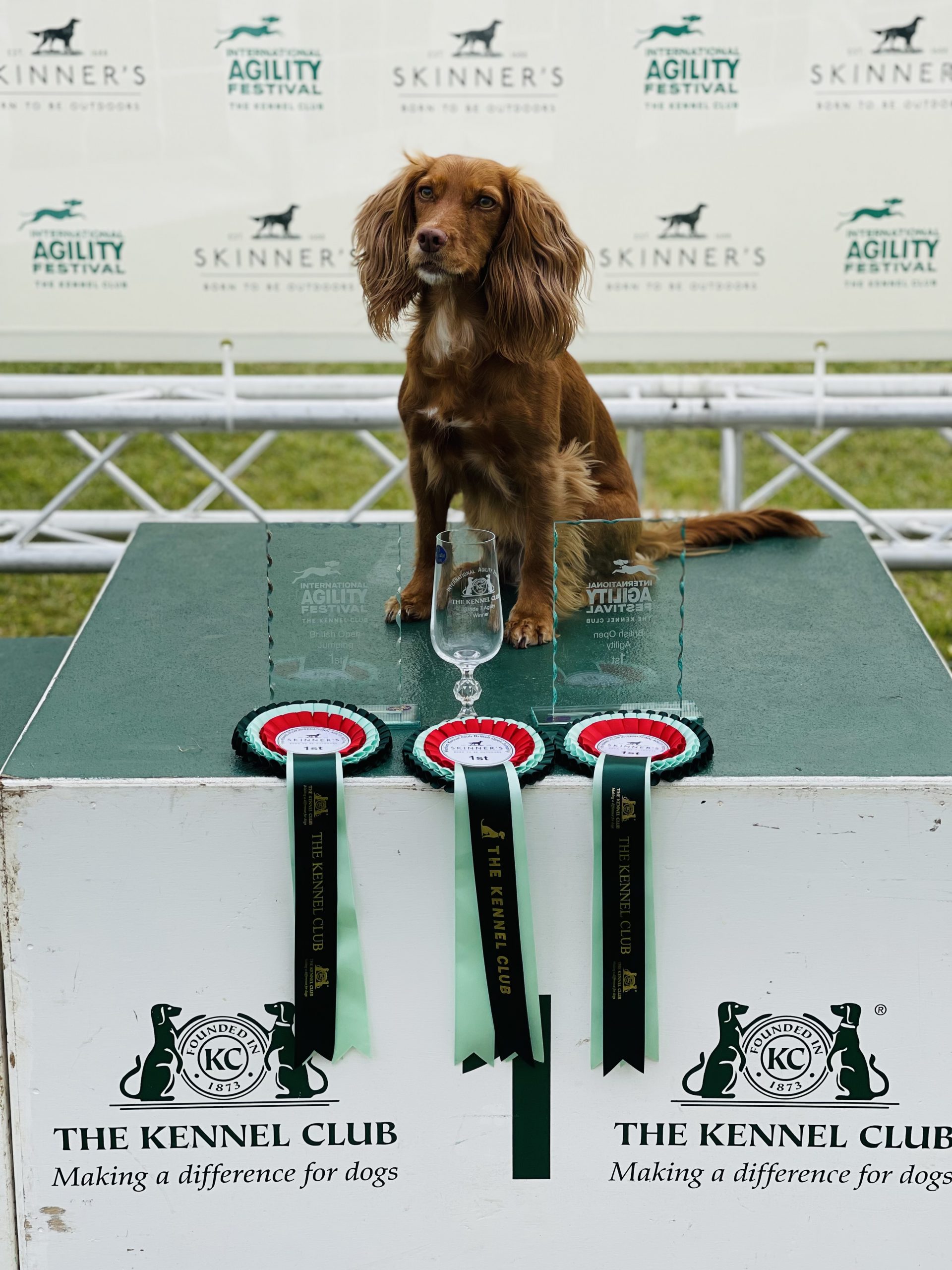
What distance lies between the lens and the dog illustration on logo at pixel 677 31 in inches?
127

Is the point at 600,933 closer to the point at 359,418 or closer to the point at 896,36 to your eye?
the point at 359,418

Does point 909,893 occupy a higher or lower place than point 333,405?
lower

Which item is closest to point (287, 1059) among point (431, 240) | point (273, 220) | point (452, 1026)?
point (452, 1026)

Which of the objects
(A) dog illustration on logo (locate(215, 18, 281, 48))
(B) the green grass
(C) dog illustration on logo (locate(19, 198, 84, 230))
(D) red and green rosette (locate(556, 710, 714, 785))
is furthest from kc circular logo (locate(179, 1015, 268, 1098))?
(B) the green grass

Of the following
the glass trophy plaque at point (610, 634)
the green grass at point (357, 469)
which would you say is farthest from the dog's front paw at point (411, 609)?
the green grass at point (357, 469)

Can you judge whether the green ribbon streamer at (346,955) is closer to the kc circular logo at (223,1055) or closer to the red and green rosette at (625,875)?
the kc circular logo at (223,1055)

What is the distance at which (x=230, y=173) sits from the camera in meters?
3.34

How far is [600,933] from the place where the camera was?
65.7 inches

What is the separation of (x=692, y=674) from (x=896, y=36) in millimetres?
2013

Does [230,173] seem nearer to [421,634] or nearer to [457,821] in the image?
[421,634]

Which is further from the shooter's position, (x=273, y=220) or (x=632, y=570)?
(x=273, y=220)

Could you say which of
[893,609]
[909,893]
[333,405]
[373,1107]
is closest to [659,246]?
[333,405]

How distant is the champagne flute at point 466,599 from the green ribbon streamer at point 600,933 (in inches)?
8.9

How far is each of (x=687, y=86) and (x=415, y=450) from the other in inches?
67.2
